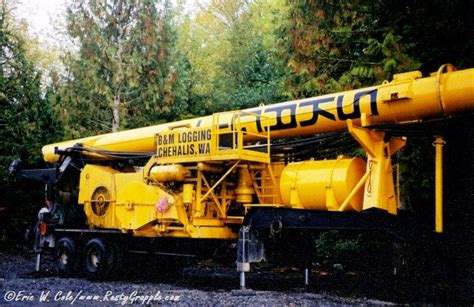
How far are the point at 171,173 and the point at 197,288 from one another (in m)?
2.20

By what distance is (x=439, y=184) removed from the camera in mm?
7730

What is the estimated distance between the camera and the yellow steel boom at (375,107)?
24.8 feet

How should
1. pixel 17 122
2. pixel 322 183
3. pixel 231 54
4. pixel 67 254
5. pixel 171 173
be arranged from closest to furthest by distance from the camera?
pixel 322 183 → pixel 171 173 → pixel 67 254 → pixel 17 122 → pixel 231 54

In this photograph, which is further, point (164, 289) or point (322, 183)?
point (164, 289)

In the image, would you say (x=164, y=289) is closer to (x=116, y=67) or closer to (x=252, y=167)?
(x=252, y=167)

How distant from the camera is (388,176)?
27.6 feet

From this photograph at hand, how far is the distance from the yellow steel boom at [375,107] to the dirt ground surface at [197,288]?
275cm

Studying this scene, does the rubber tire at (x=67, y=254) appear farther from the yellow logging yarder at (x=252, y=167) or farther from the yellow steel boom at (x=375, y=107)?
the yellow steel boom at (x=375, y=107)

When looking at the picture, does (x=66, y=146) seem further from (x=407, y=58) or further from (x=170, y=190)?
(x=407, y=58)

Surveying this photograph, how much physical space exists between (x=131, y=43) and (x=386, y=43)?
1197 centimetres

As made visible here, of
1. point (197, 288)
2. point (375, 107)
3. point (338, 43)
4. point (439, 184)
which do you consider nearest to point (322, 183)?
point (375, 107)

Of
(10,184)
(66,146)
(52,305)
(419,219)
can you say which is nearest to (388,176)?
(419,219)

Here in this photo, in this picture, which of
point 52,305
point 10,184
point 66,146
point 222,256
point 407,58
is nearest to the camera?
point 52,305

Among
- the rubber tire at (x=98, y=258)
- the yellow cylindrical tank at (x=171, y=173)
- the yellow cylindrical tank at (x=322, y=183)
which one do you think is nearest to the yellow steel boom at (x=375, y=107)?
the yellow cylindrical tank at (x=322, y=183)
